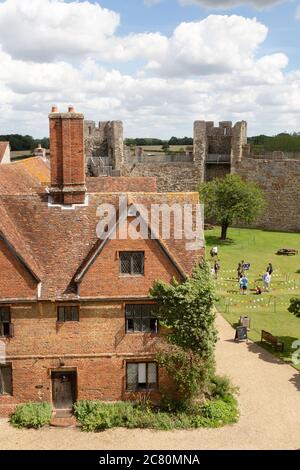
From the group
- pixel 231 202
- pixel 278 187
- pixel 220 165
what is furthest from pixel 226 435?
pixel 220 165

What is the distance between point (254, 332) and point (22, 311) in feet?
45.2

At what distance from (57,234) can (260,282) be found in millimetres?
19968

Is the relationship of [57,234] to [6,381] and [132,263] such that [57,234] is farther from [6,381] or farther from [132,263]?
[6,381]

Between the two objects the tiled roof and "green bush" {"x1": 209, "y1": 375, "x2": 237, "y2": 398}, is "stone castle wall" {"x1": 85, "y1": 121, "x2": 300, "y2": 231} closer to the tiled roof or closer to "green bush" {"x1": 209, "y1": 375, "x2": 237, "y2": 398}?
the tiled roof

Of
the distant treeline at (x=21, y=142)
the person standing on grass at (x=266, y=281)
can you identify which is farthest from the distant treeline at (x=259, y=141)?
the person standing on grass at (x=266, y=281)

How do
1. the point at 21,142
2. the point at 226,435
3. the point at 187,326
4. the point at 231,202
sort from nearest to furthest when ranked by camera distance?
the point at 226,435
the point at 187,326
the point at 231,202
the point at 21,142

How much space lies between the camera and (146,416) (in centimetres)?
1806

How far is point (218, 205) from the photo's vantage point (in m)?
47.9

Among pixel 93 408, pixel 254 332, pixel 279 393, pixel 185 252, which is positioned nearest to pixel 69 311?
pixel 93 408

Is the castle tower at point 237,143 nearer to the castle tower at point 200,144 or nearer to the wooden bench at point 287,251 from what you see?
the castle tower at point 200,144

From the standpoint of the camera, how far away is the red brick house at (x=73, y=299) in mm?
18188

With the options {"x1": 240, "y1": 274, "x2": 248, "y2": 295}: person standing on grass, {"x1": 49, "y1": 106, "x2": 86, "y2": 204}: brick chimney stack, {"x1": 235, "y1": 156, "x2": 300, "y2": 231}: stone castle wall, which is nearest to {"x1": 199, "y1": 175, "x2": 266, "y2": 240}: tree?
{"x1": 235, "y1": 156, "x2": 300, "y2": 231}: stone castle wall

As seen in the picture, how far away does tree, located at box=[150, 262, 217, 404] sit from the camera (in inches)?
713
